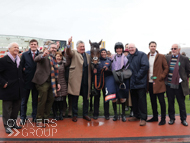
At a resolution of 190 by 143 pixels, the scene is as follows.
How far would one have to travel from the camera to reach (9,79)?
4.39 metres

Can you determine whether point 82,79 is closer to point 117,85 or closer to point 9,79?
point 117,85

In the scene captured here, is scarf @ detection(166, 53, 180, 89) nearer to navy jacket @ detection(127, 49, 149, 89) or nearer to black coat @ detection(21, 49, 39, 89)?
navy jacket @ detection(127, 49, 149, 89)

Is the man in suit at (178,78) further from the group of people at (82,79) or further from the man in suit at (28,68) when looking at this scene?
the man in suit at (28,68)

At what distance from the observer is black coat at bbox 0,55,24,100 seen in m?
4.31

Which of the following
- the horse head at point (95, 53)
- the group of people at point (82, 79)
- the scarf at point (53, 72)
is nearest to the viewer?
the group of people at point (82, 79)

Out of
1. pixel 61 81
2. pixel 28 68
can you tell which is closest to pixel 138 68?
pixel 61 81

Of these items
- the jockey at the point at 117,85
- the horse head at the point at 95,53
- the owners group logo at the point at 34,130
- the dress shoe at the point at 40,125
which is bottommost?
the owners group logo at the point at 34,130

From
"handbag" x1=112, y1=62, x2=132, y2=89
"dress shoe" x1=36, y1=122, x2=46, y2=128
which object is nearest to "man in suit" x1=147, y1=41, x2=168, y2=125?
"handbag" x1=112, y1=62, x2=132, y2=89

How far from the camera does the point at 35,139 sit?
396cm

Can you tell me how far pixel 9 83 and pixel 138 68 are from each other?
3.65 meters

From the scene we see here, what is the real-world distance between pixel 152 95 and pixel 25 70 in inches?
157

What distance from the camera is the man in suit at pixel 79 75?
17.3ft

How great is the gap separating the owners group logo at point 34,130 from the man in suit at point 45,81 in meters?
0.17

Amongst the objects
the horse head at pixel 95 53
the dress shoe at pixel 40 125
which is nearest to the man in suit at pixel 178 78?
the horse head at pixel 95 53
